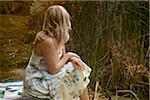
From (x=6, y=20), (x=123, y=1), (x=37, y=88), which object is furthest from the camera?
(x=6, y=20)

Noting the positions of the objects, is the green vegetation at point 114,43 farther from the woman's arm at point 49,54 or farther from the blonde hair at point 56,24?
the woman's arm at point 49,54

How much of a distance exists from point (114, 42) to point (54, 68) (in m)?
1.08

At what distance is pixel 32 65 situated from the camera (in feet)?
10.8

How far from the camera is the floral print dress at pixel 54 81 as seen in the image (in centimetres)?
319

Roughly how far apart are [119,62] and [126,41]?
0.67ft

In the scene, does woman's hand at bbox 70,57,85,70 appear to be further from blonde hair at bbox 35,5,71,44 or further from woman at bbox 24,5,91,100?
blonde hair at bbox 35,5,71,44

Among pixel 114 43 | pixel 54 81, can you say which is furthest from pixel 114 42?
pixel 54 81

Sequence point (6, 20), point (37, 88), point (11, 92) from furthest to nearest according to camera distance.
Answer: point (6, 20), point (11, 92), point (37, 88)

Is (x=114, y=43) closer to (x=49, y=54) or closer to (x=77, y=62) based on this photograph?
(x=77, y=62)

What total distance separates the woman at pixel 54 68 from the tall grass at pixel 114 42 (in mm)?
807

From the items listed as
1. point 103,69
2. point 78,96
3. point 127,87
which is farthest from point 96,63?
point 78,96

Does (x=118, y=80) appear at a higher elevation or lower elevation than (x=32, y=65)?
lower

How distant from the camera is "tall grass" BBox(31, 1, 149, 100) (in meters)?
4.01

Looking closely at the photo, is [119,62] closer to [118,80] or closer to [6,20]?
[118,80]
